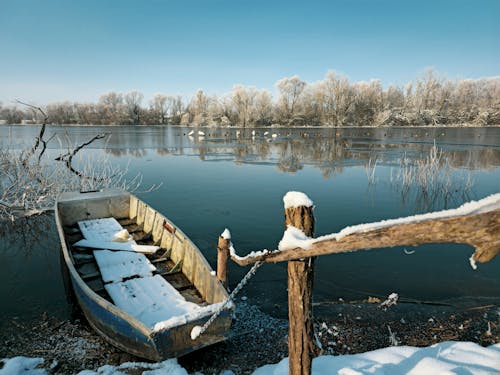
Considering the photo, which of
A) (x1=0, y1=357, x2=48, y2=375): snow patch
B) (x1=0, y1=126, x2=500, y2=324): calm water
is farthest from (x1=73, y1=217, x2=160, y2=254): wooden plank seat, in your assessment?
(x1=0, y1=357, x2=48, y2=375): snow patch

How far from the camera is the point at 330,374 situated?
3955 millimetres

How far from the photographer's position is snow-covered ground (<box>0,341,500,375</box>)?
388cm

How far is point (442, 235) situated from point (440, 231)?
32 millimetres

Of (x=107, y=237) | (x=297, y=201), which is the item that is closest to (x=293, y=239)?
(x=297, y=201)

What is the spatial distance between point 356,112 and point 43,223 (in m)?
77.5

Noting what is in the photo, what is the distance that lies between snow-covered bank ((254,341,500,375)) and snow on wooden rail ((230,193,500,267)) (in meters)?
2.85

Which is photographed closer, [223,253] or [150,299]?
[150,299]

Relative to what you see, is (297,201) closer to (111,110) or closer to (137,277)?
(137,277)

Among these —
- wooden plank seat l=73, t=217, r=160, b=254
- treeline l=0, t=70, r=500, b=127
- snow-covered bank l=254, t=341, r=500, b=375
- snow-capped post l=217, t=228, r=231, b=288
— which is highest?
treeline l=0, t=70, r=500, b=127

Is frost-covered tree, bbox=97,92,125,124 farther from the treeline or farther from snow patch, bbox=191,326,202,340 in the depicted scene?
snow patch, bbox=191,326,202,340

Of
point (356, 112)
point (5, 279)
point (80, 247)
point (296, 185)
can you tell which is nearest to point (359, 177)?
point (296, 185)

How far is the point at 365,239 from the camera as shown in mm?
1962

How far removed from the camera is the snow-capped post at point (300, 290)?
263 cm

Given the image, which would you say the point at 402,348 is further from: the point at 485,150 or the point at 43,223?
the point at 485,150
